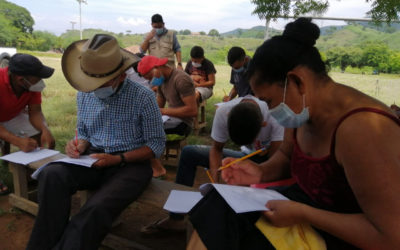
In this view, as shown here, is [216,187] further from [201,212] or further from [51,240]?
[51,240]

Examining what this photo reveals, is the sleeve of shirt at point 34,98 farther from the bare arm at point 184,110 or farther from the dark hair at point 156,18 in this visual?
the dark hair at point 156,18

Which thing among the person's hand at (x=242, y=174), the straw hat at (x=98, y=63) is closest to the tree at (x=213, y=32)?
the straw hat at (x=98, y=63)

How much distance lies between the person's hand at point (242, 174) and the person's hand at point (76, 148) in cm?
120

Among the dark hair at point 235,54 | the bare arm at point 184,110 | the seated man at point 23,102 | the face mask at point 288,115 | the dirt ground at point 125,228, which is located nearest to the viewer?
the face mask at point 288,115

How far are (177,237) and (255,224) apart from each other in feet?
5.24

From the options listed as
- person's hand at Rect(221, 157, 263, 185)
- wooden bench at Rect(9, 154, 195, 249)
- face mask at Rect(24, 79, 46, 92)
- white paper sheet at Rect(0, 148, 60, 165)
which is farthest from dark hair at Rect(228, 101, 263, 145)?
face mask at Rect(24, 79, 46, 92)

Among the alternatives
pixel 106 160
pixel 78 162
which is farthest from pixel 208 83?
pixel 78 162

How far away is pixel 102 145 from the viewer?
2.39m

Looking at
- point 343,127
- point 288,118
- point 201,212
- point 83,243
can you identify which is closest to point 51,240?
point 83,243

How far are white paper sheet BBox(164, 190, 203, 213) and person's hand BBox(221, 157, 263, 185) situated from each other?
0.88ft

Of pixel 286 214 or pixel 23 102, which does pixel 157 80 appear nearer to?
pixel 23 102

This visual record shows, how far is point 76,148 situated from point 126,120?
441 millimetres

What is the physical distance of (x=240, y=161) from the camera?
5.90ft

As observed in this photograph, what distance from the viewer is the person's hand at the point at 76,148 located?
231 cm
